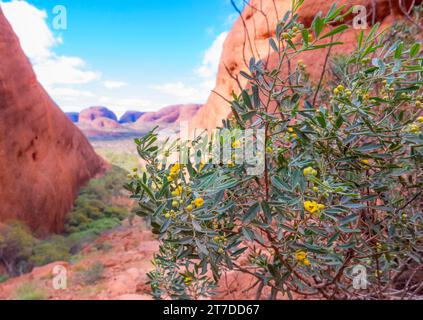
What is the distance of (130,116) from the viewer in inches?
1147

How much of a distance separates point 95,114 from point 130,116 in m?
3.56

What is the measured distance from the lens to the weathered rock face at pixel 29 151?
185 inches

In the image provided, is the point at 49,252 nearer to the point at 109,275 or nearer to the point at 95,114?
the point at 109,275

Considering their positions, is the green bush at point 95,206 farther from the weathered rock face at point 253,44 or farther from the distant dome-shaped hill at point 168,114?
the distant dome-shaped hill at point 168,114

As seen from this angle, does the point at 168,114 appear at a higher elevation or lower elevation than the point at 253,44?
higher

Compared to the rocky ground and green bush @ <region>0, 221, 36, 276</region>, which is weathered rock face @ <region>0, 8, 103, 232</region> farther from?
the rocky ground

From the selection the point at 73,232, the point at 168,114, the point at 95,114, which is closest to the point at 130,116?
the point at 95,114

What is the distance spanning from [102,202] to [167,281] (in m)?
6.36

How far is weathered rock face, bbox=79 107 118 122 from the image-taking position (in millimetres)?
25748

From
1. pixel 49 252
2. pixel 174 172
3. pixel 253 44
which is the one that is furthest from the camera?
pixel 253 44

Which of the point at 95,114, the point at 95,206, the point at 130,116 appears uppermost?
the point at 130,116

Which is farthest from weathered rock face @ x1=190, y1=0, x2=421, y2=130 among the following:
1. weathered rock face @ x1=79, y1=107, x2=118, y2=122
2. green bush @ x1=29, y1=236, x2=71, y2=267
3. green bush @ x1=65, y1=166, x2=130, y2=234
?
weathered rock face @ x1=79, y1=107, x2=118, y2=122
